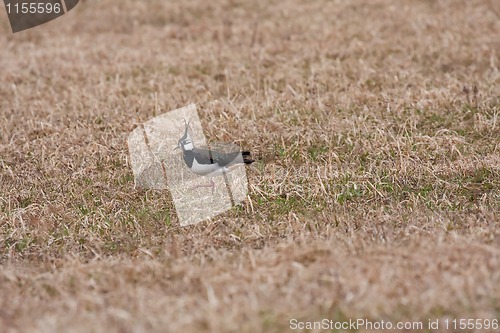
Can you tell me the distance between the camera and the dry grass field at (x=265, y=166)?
5.22 meters

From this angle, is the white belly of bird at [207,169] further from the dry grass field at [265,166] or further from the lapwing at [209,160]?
the dry grass field at [265,166]

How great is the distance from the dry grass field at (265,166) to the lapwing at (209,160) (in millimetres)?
466

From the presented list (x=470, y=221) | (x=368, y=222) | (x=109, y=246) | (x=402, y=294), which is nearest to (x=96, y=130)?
(x=109, y=246)

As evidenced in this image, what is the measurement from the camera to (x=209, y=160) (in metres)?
8.03

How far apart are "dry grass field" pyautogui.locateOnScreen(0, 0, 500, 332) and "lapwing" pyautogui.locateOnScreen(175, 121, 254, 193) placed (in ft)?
→ 1.53

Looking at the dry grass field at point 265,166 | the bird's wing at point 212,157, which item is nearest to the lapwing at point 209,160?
the bird's wing at point 212,157

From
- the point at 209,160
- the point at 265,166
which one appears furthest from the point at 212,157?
the point at 265,166

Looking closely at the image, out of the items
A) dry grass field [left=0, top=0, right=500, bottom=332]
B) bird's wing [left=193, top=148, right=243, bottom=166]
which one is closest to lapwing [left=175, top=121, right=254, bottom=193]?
bird's wing [left=193, top=148, right=243, bottom=166]

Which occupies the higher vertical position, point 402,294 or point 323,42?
point 402,294

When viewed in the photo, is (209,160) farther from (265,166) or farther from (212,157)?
(265,166)

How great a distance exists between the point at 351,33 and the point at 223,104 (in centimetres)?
485

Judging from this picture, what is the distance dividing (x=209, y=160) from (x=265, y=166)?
1220 mm

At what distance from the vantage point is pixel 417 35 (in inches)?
566

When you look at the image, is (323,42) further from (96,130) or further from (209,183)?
(209,183)
